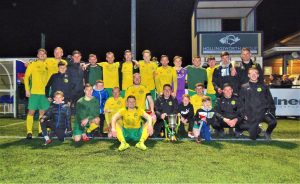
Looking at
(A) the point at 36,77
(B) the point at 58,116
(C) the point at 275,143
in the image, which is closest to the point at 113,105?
(B) the point at 58,116

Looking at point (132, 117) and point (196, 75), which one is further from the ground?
point (196, 75)

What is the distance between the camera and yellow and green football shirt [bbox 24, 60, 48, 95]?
24.0ft

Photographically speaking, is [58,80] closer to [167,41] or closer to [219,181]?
[219,181]

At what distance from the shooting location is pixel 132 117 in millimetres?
6570

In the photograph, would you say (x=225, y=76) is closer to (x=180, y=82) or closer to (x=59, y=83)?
(x=180, y=82)

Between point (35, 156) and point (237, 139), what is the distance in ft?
13.4

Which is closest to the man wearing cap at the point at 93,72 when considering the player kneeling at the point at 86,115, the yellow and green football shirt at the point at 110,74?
the yellow and green football shirt at the point at 110,74

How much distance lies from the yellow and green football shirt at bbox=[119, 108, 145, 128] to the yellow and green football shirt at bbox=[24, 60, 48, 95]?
2.10 metres

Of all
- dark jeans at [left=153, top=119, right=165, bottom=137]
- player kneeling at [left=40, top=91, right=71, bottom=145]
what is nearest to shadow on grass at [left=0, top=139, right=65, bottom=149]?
player kneeling at [left=40, top=91, right=71, bottom=145]

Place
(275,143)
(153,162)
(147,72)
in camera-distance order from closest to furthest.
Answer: (153,162), (275,143), (147,72)

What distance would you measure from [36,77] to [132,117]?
2.43 m

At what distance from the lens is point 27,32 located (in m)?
23.4

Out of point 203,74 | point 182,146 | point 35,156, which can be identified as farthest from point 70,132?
point 203,74

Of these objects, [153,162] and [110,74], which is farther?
[110,74]
